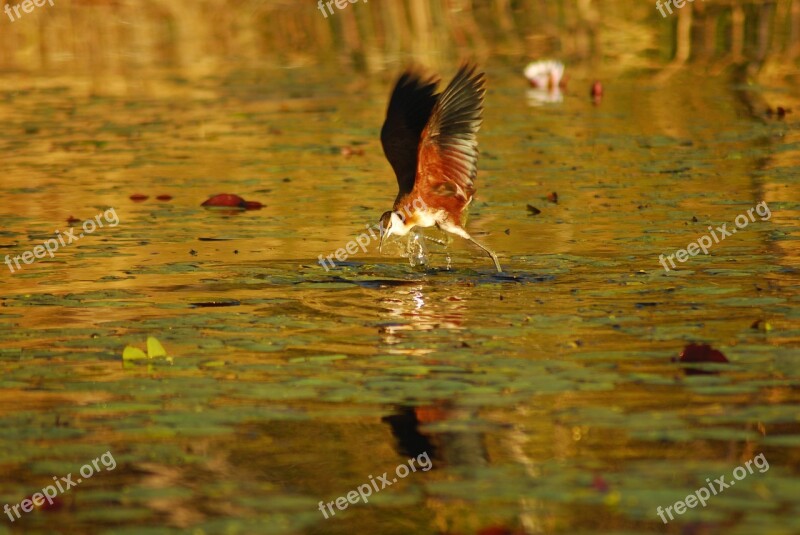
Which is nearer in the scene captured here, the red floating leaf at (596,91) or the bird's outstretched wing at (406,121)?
the bird's outstretched wing at (406,121)

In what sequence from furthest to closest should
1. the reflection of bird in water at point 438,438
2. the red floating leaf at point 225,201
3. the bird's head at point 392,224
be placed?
the red floating leaf at point 225,201
the bird's head at point 392,224
the reflection of bird in water at point 438,438

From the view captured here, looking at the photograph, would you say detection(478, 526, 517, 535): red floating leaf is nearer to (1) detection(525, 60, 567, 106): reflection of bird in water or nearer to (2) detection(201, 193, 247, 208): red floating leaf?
(2) detection(201, 193, 247, 208): red floating leaf

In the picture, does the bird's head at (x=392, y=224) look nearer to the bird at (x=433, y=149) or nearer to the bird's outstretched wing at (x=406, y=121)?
the bird at (x=433, y=149)

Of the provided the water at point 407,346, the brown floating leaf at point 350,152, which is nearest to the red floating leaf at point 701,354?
the water at point 407,346

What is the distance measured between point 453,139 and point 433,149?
0.44 ft

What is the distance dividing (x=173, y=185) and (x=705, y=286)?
593 cm

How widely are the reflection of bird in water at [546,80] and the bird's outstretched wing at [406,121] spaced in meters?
7.98

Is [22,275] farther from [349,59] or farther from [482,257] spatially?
[349,59]

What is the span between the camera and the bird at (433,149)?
8.51m

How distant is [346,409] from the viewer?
225 inches

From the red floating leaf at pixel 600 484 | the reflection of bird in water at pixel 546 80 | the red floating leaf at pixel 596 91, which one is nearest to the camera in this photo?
the red floating leaf at pixel 600 484

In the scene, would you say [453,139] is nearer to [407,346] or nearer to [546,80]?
[407,346]

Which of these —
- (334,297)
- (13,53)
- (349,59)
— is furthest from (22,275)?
(13,53)

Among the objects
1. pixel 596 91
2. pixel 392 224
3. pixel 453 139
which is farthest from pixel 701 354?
pixel 596 91
